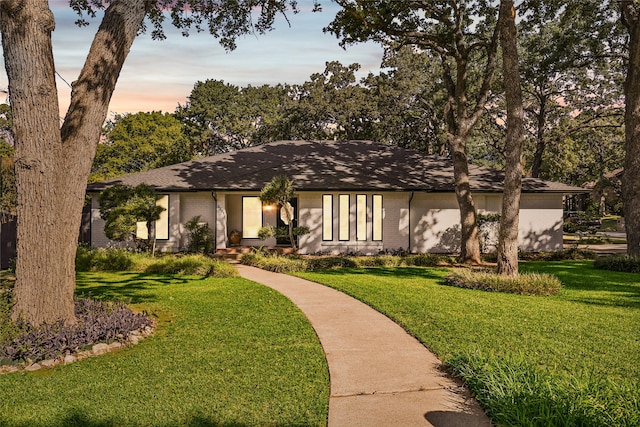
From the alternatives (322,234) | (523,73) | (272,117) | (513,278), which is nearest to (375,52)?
(322,234)

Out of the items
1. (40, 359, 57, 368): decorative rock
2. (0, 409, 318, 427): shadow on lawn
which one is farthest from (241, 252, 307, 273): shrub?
(0, 409, 318, 427): shadow on lawn

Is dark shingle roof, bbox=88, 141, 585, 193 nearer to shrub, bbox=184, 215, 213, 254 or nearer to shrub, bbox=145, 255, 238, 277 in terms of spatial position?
shrub, bbox=184, 215, 213, 254

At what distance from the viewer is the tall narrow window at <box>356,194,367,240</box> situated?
65.3ft

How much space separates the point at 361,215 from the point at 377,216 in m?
0.70

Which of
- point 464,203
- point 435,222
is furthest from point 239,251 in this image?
point 464,203

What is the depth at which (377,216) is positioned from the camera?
2003 centimetres

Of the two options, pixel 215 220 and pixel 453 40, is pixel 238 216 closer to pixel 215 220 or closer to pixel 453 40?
pixel 215 220

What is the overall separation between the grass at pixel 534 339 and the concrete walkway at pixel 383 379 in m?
0.25

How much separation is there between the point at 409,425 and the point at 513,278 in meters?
8.32

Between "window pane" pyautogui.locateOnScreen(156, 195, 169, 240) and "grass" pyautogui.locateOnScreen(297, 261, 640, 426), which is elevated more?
"window pane" pyautogui.locateOnScreen(156, 195, 169, 240)

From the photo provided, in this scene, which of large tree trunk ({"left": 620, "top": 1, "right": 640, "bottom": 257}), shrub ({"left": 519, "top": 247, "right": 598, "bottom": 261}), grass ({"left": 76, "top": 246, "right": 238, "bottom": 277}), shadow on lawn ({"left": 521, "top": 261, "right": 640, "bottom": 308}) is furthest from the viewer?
shrub ({"left": 519, "top": 247, "right": 598, "bottom": 261})

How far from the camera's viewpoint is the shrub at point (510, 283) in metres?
11.0

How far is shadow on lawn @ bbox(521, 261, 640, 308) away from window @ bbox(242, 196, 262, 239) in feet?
36.8

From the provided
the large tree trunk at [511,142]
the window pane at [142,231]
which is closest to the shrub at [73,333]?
the large tree trunk at [511,142]
